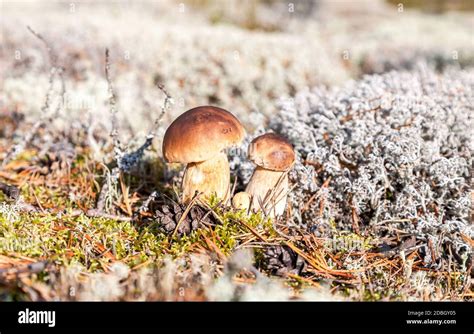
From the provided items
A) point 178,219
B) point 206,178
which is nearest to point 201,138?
point 206,178

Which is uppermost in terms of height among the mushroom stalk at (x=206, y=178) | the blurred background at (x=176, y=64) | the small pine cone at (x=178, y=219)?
the blurred background at (x=176, y=64)

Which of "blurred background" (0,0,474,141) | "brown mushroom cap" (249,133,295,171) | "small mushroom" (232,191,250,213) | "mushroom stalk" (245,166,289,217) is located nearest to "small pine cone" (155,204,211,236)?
"small mushroom" (232,191,250,213)

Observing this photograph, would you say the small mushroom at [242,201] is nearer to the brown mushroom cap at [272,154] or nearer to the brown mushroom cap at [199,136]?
the brown mushroom cap at [272,154]

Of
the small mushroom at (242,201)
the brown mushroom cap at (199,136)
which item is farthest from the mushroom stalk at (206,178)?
the brown mushroom cap at (199,136)

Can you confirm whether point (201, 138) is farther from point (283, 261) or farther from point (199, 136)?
point (283, 261)

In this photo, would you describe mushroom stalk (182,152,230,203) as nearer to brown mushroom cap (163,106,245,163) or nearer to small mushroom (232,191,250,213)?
small mushroom (232,191,250,213)
